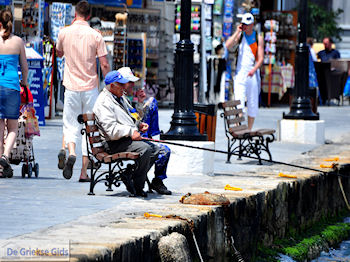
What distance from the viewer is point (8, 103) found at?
9.94m

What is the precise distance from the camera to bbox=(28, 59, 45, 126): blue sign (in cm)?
1602

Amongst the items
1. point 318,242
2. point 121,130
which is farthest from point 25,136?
point 318,242

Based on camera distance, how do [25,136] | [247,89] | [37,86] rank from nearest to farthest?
[25,136] → [247,89] → [37,86]

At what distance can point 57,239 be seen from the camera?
545cm

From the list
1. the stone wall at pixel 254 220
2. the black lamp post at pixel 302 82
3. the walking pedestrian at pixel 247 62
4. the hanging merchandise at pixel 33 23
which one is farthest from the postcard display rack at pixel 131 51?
the stone wall at pixel 254 220

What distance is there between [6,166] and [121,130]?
1.87 meters

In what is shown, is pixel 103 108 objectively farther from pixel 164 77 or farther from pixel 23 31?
pixel 164 77

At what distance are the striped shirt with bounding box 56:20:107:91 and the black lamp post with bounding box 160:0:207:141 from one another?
1002mm

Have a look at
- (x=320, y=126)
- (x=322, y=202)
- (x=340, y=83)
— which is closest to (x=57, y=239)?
(x=322, y=202)

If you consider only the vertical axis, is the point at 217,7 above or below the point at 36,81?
above

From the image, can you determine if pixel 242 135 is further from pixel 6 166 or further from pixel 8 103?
pixel 6 166

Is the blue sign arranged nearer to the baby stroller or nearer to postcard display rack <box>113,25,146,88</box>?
postcard display rack <box>113,25,146,88</box>

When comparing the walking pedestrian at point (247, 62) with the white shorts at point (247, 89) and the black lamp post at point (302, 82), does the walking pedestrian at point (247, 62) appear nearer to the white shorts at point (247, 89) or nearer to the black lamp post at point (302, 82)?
the white shorts at point (247, 89)

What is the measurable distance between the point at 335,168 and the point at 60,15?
797cm
